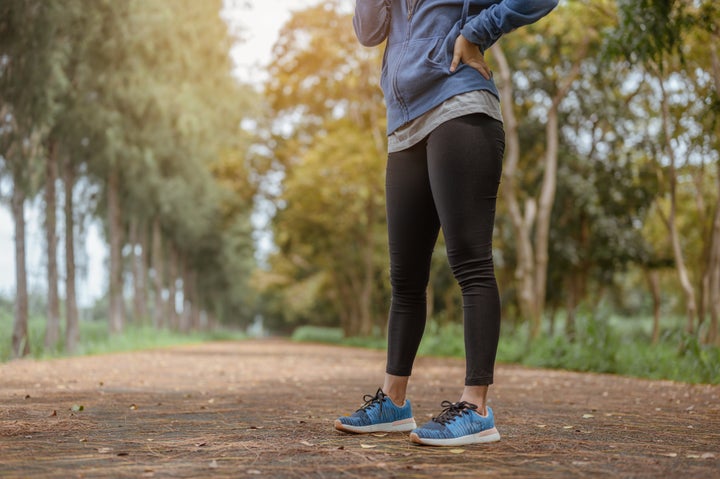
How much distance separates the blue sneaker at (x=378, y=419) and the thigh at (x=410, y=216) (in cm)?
54

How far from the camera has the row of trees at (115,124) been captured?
10367 mm

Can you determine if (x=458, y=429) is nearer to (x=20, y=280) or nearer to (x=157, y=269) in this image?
(x=20, y=280)

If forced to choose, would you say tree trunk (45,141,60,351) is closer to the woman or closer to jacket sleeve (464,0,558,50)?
the woman

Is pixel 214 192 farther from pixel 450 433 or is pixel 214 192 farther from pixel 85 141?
pixel 450 433

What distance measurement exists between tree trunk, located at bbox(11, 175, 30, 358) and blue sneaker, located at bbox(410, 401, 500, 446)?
960 cm

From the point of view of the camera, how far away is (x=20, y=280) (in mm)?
11242

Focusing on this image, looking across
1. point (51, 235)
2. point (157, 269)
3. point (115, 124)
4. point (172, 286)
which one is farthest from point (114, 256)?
point (172, 286)

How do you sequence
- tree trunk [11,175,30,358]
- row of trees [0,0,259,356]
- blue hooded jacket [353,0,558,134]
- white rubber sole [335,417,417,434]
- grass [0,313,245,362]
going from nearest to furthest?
blue hooded jacket [353,0,558,134]
white rubber sole [335,417,417,434]
row of trees [0,0,259,356]
tree trunk [11,175,30,358]
grass [0,313,245,362]

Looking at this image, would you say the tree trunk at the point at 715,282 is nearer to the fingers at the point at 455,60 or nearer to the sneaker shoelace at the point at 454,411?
the sneaker shoelace at the point at 454,411

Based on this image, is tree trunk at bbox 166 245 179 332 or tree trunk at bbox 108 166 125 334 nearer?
tree trunk at bbox 108 166 125 334

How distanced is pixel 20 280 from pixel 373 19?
942 cm

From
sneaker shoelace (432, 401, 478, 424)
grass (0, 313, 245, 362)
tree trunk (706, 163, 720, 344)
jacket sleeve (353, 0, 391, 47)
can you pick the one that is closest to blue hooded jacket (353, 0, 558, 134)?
jacket sleeve (353, 0, 391, 47)

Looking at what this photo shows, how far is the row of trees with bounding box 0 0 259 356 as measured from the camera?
10.4 metres

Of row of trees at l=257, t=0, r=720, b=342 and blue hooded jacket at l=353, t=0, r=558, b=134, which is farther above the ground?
row of trees at l=257, t=0, r=720, b=342
